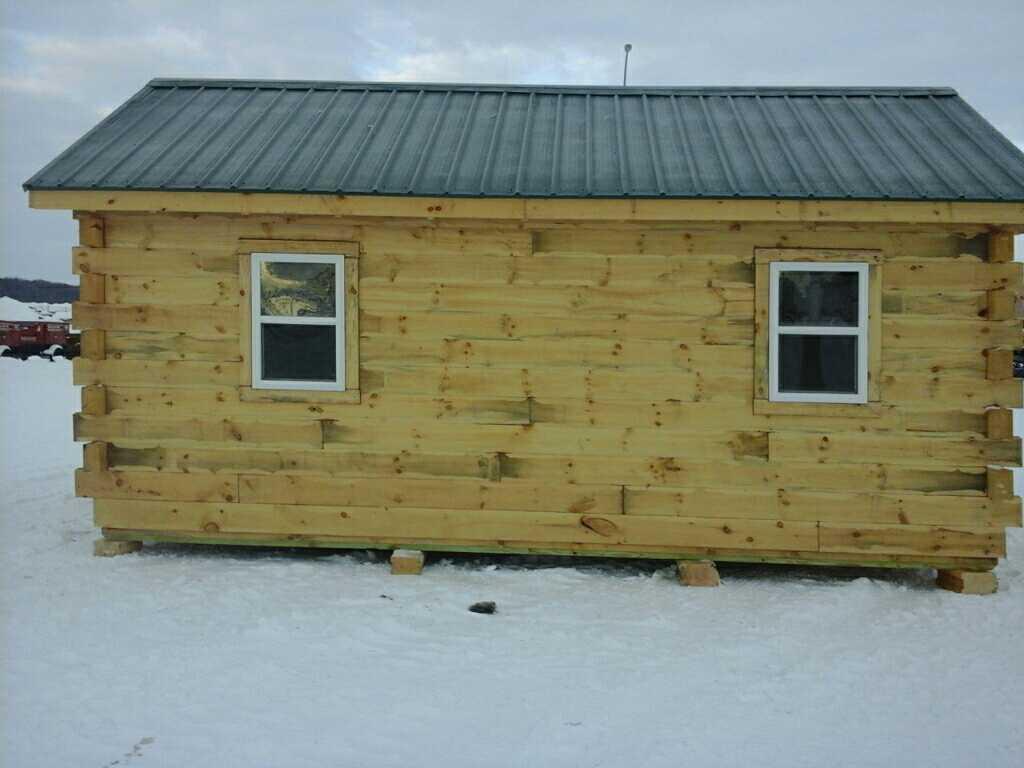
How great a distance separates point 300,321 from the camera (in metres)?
7.28

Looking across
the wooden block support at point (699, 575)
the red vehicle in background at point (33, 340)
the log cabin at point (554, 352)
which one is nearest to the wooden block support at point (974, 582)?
the log cabin at point (554, 352)

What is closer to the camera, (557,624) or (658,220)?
(557,624)

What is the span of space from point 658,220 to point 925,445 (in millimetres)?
2911

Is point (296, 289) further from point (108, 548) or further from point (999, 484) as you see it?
point (999, 484)

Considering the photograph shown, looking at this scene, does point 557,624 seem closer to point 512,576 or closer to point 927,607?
point 512,576

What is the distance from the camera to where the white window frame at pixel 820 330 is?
6.99 meters

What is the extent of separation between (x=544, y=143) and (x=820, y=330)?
3.09 m

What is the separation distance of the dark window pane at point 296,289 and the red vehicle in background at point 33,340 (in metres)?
27.4

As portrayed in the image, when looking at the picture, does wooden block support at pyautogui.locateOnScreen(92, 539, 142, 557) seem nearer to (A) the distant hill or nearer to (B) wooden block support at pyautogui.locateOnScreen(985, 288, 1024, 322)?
(B) wooden block support at pyautogui.locateOnScreen(985, 288, 1024, 322)

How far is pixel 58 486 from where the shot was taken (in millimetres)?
10523

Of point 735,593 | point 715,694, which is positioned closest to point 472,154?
point 735,593

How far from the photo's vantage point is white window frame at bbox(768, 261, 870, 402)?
6.99 meters

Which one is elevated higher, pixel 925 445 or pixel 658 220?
pixel 658 220

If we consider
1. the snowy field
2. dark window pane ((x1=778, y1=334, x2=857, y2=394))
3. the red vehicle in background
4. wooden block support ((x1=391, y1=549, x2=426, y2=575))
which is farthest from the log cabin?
the red vehicle in background
